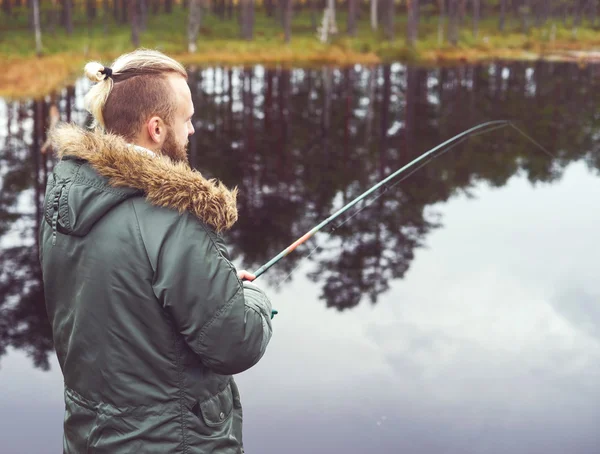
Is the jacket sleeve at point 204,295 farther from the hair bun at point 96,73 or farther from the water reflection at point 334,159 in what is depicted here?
the water reflection at point 334,159

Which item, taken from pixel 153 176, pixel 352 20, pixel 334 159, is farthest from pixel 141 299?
pixel 352 20

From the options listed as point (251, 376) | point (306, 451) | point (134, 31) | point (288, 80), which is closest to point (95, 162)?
point (306, 451)

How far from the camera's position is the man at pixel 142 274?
6.73 feet

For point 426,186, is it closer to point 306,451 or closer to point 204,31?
point 306,451

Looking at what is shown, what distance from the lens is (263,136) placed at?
1510 centimetres

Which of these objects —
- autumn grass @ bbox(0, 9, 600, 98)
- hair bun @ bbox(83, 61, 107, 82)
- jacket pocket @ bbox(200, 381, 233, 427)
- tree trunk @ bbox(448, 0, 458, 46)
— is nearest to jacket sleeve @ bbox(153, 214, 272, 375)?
jacket pocket @ bbox(200, 381, 233, 427)

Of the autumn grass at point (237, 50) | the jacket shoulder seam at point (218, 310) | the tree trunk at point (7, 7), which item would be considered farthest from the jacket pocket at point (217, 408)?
the tree trunk at point (7, 7)

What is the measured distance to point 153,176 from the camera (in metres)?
2.07

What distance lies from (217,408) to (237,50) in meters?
36.7

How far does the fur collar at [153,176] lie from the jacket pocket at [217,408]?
507mm

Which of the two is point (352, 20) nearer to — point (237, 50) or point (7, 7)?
point (237, 50)

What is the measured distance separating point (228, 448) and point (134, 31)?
38.4 m

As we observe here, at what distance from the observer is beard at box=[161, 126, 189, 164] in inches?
86.5

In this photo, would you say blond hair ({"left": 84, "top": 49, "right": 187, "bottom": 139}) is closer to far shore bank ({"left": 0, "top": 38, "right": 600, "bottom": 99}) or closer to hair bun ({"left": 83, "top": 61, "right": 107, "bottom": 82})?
hair bun ({"left": 83, "top": 61, "right": 107, "bottom": 82})
